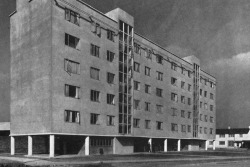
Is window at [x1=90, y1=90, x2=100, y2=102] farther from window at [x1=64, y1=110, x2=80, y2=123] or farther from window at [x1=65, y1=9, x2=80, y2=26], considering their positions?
window at [x1=65, y1=9, x2=80, y2=26]

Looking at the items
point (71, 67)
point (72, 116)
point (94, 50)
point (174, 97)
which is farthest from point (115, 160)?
point (174, 97)

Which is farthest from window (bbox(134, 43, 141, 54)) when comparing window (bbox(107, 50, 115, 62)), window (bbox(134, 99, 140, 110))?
window (bbox(134, 99, 140, 110))

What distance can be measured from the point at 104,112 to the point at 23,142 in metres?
13.2

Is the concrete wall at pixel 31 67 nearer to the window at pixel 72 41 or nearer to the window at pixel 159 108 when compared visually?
the window at pixel 72 41

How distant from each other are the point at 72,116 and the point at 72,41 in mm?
9373

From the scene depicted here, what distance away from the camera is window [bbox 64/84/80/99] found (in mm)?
33844

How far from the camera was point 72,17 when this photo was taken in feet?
116

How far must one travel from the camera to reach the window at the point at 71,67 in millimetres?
34062

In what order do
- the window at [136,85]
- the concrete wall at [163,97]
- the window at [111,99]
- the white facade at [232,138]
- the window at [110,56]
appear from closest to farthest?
the window at [111,99] → the window at [110,56] → the window at [136,85] → the concrete wall at [163,97] → the white facade at [232,138]

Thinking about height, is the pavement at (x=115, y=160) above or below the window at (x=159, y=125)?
below

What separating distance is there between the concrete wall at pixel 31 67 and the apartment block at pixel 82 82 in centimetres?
12

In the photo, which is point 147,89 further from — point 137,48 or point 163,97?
point 137,48

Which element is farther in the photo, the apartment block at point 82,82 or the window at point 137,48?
the window at point 137,48

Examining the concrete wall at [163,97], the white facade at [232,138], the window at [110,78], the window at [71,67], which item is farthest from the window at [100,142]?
the white facade at [232,138]
